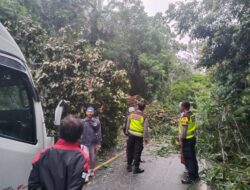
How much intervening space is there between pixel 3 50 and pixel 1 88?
0.38 metres

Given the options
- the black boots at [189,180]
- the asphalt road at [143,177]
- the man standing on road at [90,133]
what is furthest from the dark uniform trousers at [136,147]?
the black boots at [189,180]

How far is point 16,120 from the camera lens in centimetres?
348

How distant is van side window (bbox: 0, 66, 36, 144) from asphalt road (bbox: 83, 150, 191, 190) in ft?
13.0

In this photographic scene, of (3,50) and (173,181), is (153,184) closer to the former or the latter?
(173,181)

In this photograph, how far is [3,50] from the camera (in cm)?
333

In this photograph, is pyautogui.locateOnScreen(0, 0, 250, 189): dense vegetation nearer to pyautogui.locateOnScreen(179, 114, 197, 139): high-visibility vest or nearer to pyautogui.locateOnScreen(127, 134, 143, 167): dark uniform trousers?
pyautogui.locateOnScreen(179, 114, 197, 139): high-visibility vest

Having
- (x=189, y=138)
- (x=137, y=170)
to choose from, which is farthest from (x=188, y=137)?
(x=137, y=170)

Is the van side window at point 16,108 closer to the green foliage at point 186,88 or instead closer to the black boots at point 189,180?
the black boots at point 189,180

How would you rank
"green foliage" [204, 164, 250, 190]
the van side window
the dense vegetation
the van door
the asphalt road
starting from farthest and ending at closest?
the dense vegetation < the asphalt road < "green foliage" [204, 164, 250, 190] < the van side window < the van door

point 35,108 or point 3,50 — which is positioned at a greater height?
point 3,50

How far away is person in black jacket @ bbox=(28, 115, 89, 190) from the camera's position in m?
2.86

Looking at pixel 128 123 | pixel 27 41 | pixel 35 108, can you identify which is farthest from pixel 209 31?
pixel 35 108

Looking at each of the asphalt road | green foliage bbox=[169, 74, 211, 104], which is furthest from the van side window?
green foliage bbox=[169, 74, 211, 104]

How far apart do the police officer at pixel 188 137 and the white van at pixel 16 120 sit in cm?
391
